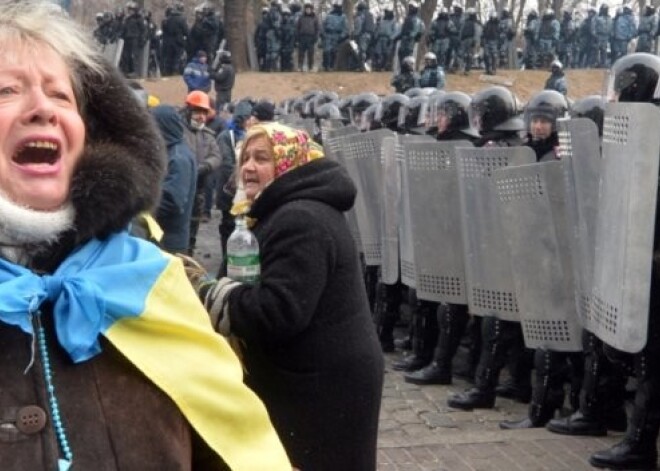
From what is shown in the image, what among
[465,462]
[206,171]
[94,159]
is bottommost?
[465,462]

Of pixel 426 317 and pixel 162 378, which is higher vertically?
pixel 162 378

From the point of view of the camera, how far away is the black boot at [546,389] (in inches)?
250

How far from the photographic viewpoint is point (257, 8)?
40.5 m

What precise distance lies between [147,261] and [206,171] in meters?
9.00

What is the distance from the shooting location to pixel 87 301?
176 cm

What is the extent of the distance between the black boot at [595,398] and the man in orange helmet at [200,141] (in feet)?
16.8

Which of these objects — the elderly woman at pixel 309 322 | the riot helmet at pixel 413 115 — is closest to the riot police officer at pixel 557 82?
the riot helmet at pixel 413 115

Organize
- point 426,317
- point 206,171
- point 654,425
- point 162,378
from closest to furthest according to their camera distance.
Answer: point 162,378
point 654,425
point 426,317
point 206,171

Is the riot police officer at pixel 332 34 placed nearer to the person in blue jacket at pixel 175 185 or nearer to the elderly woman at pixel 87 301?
the person in blue jacket at pixel 175 185

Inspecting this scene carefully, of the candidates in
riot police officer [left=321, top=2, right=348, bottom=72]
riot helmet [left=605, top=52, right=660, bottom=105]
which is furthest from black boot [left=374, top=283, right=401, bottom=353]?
riot police officer [left=321, top=2, right=348, bottom=72]

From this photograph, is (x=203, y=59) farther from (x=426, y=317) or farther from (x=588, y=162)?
(x=588, y=162)

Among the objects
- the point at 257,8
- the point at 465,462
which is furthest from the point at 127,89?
the point at 257,8

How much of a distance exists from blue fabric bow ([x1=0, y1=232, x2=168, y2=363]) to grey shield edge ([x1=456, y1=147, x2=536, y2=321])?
4953 millimetres

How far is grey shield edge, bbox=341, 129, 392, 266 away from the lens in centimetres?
862
